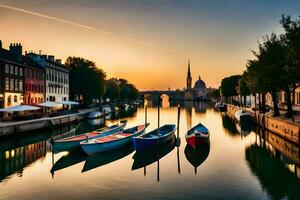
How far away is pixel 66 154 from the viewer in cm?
3481

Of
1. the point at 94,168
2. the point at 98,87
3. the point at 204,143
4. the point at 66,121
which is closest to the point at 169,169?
the point at 94,168

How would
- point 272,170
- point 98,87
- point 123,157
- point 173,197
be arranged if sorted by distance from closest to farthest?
point 173,197, point 272,170, point 123,157, point 98,87

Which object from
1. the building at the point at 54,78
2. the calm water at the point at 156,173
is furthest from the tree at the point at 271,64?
the building at the point at 54,78

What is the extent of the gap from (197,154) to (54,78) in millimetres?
57914

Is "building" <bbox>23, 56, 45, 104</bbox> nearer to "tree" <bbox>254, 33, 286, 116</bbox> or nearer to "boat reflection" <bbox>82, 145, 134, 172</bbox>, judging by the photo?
"boat reflection" <bbox>82, 145, 134, 172</bbox>

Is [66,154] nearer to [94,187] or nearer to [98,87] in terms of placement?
[94,187]

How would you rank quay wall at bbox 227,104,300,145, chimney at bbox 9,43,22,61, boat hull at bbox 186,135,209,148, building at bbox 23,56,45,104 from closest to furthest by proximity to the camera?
1. quay wall at bbox 227,104,300,145
2. boat hull at bbox 186,135,209,148
3. chimney at bbox 9,43,22,61
4. building at bbox 23,56,45,104

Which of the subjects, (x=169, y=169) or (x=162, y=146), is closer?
(x=169, y=169)

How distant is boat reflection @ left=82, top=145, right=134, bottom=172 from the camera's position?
29531 mm

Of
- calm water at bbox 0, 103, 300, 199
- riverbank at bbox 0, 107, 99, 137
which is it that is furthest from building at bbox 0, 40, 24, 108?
calm water at bbox 0, 103, 300, 199

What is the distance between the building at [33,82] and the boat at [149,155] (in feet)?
131

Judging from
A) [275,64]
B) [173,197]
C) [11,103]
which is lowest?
[173,197]

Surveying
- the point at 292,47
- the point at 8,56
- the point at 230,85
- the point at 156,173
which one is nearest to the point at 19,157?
the point at 156,173

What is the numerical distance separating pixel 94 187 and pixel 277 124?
32324mm
